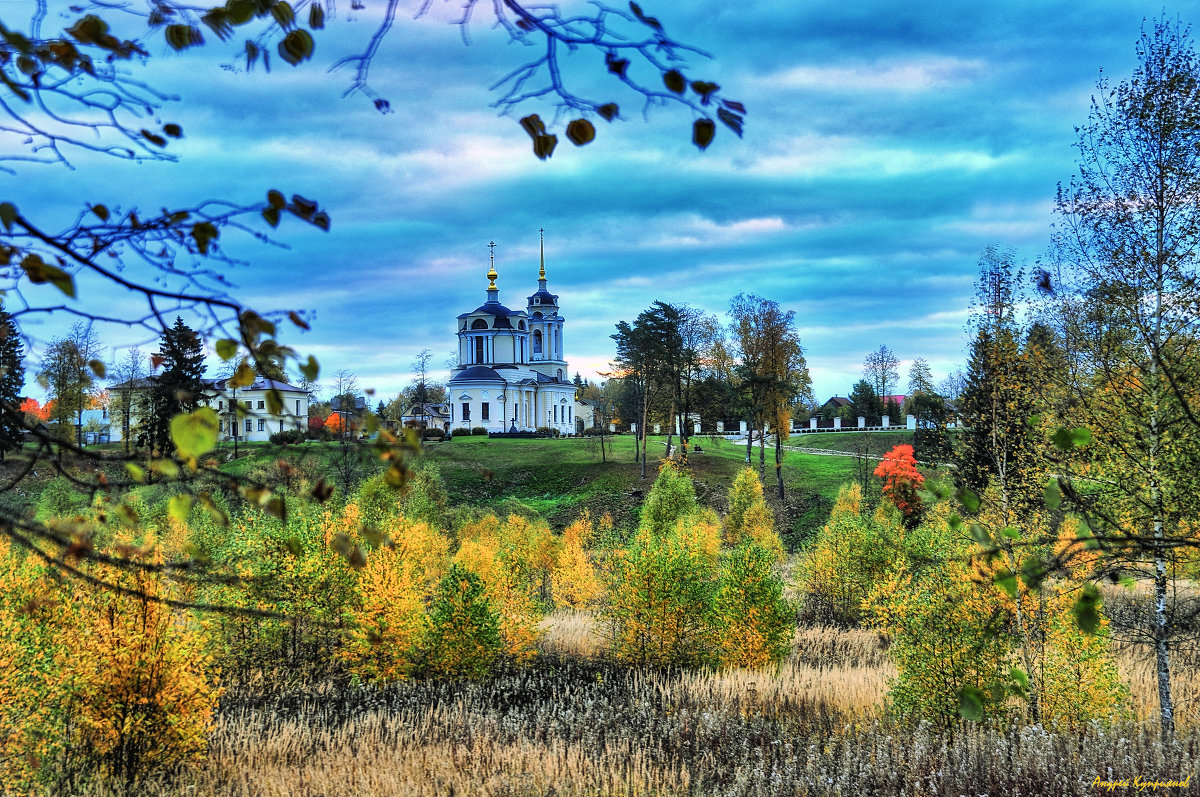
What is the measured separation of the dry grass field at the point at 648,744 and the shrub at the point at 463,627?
1.34 feet

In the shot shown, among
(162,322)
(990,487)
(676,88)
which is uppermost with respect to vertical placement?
(676,88)

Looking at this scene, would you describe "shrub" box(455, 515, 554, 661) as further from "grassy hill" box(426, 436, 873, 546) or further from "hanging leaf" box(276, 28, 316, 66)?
"hanging leaf" box(276, 28, 316, 66)

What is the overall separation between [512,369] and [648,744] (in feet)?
209

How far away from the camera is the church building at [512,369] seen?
6656 centimetres

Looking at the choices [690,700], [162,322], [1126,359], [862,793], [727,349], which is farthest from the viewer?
[727,349]

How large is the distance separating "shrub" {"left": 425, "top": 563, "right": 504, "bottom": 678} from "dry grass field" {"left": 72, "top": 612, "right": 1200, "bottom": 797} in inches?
16.0

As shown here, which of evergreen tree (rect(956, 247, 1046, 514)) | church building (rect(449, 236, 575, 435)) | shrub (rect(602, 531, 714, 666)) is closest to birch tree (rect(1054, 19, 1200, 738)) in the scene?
evergreen tree (rect(956, 247, 1046, 514))

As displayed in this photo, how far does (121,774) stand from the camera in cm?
827

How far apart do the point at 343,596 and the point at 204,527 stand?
11.4 meters

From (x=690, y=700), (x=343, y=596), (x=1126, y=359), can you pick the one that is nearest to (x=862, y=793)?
(x=690, y=700)

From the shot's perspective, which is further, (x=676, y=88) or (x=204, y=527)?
(x=204, y=527)

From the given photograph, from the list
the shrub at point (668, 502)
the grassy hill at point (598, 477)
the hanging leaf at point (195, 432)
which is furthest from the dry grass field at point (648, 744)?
the grassy hill at point (598, 477)

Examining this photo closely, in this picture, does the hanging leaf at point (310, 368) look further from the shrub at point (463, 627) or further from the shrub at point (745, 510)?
the shrub at point (745, 510)

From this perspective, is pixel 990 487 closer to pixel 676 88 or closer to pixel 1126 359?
pixel 1126 359
